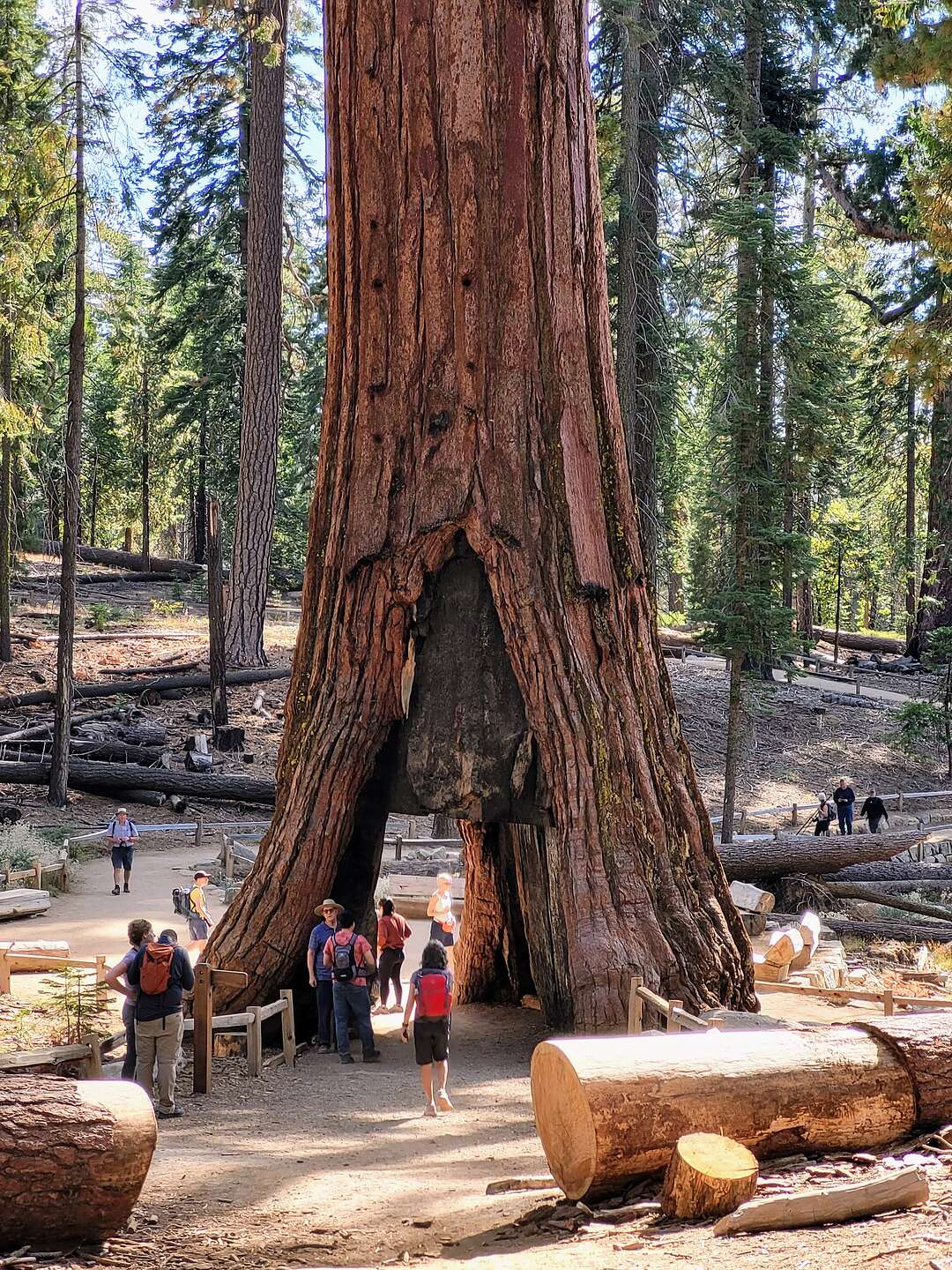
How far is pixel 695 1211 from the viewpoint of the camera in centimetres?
542

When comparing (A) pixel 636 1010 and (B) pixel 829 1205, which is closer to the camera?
(B) pixel 829 1205

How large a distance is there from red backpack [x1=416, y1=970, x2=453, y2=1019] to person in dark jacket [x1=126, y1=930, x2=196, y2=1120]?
5.23 ft

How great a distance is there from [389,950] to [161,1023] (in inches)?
136

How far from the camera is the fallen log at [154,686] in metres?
26.9

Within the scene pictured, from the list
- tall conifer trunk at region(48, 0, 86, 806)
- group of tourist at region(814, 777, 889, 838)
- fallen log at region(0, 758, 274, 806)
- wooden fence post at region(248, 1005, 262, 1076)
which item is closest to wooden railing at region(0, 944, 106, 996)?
wooden fence post at region(248, 1005, 262, 1076)

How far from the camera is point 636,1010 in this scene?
913cm

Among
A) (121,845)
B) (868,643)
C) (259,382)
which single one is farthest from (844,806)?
(868,643)

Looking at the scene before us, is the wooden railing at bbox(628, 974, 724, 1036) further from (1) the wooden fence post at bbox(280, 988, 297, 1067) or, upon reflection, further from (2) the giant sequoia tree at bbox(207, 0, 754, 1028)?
(1) the wooden fence post at bbox(280, 988, 297, 1067)

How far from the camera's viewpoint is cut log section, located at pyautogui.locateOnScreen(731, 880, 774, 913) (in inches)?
701

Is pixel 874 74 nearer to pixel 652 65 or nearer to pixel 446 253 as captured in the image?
pixel 446 253

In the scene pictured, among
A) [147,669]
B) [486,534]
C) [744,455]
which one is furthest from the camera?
[147,669]

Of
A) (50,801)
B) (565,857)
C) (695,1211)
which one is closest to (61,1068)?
(565,857)

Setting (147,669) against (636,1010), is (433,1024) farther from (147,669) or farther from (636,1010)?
(147,669)

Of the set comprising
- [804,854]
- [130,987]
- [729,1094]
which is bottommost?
[804,854]
